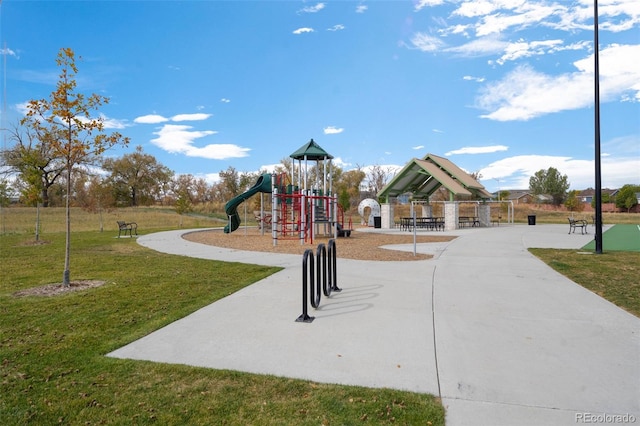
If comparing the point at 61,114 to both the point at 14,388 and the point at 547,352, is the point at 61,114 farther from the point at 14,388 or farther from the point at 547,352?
the point at 547,352

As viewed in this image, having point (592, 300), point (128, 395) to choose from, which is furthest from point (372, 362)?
point (592, 300)

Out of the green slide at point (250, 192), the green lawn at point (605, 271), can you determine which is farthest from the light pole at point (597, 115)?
the green slide at point (250, 192)

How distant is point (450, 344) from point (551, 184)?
91000 millimetres

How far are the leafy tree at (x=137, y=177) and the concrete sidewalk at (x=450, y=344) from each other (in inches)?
2334

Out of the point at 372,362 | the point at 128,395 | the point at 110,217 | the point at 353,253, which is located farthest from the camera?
the point at 110,217

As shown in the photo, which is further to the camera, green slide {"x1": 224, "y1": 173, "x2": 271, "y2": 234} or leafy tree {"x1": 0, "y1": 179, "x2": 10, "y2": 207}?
leafy tree {"x1": 0, "y1": 179, "x2": 10, "y2": 207}

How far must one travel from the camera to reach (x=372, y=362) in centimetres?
380

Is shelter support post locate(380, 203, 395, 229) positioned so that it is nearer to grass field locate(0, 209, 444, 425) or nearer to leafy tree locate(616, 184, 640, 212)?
grass field locate(0, 209, 444, 425)

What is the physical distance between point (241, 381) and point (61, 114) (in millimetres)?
6843

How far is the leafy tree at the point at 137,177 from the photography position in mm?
58500

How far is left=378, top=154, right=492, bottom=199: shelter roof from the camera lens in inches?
1085

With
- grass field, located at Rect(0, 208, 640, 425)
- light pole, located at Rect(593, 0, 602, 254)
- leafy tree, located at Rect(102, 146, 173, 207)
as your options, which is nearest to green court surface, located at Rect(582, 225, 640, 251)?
light pole, located at Rect(593, 0, 602, 254)

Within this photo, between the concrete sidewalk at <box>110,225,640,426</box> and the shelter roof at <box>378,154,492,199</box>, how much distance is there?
21.0 metres

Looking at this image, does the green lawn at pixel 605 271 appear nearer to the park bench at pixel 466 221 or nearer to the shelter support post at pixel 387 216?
the park bench at pixel 466 221
